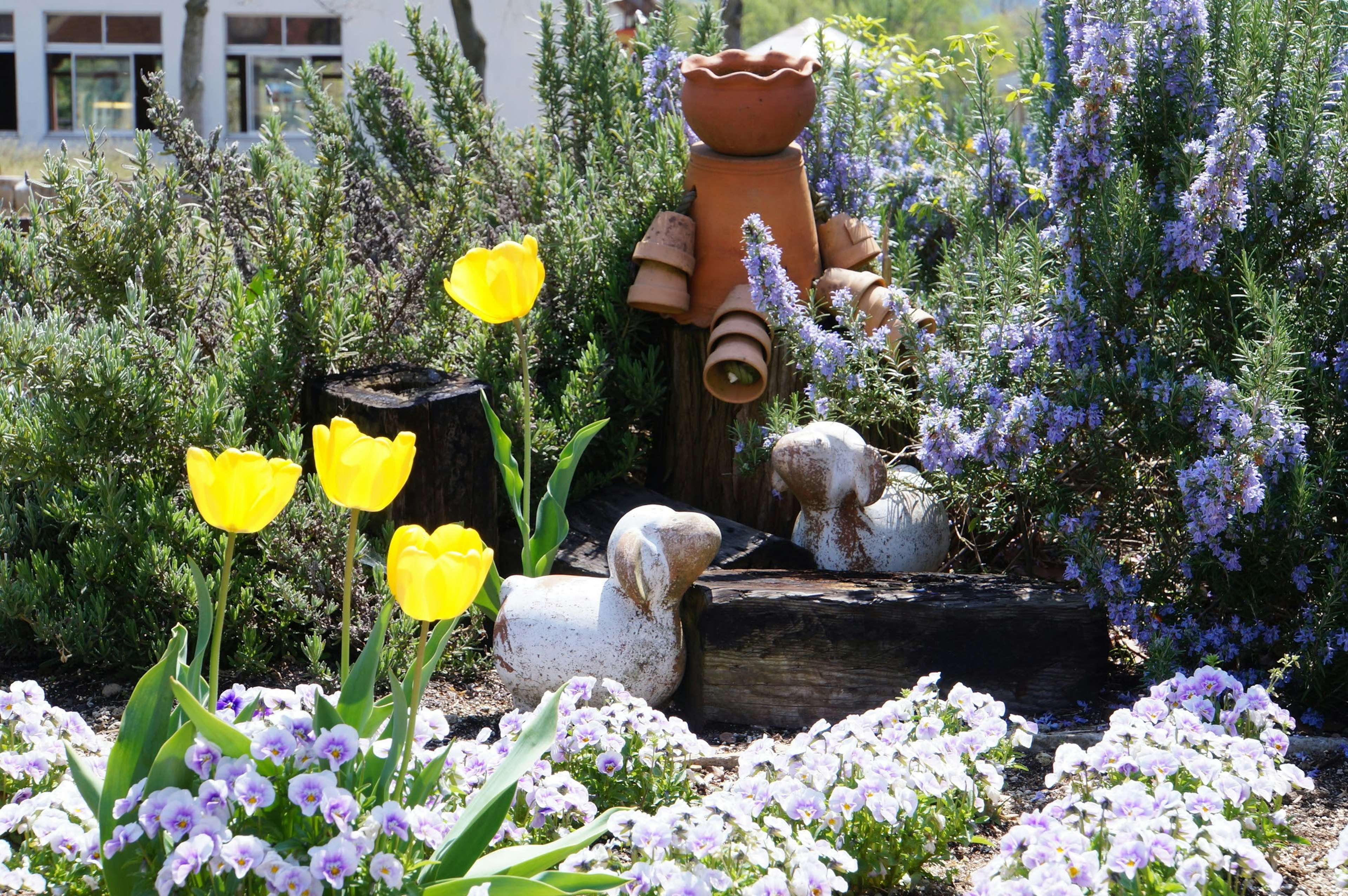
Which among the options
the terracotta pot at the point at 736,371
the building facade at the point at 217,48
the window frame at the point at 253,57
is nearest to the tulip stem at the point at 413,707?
the terracotta pot at the point at 736,371

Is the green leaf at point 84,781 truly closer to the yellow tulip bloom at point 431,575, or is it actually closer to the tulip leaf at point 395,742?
the tulip leaf at point 395,742

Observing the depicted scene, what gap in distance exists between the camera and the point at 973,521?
3.13 m

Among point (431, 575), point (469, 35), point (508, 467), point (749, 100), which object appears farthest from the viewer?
point (469, 35)

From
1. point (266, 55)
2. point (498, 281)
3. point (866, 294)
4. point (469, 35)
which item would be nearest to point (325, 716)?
point (498, 281)

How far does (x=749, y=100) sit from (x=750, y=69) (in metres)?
0.18

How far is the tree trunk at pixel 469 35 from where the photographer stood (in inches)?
447

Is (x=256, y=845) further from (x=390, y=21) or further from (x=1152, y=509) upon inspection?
(x=390, y=21)

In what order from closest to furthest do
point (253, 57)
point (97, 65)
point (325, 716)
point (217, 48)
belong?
point (325, 716)
point (217, 48)
point (253, 57)
point (97, 65)

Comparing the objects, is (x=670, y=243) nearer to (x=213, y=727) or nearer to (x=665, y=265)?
(x=665, y=265)

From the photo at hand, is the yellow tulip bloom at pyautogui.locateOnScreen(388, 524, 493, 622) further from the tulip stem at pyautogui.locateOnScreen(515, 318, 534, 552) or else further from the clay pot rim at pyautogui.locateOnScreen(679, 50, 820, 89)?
the clay pot rim at pyautogui.locateOnScreen(679, 50, 820, 89)

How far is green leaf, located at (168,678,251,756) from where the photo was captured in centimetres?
140

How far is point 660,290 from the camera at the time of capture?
364 cm

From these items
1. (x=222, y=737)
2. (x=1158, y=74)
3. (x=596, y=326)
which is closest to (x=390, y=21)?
(x=596, y=326)

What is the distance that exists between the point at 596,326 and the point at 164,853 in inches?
100
